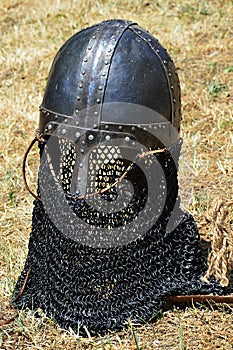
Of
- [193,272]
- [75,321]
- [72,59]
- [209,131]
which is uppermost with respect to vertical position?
[72,59]

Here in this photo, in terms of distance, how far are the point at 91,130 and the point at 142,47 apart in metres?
0.57

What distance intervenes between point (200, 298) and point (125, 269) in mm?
485

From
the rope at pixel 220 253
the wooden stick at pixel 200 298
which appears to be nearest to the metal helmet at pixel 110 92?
the rope at pixel 220 253

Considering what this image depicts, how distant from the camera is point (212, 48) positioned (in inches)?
313

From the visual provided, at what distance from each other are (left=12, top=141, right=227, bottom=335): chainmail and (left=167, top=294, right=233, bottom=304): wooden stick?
0.13 ft

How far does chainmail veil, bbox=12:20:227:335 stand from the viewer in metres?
3.58

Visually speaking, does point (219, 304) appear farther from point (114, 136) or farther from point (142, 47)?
point (142, 47)

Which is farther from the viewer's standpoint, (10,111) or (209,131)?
(10,111)

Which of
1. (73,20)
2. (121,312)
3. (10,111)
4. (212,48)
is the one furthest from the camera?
(73,20)

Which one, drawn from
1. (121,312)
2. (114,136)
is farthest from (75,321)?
(114,136)

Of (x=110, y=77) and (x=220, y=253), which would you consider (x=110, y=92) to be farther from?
(x=220, y=253)

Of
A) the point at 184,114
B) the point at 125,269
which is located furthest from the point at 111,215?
the point at 184,114

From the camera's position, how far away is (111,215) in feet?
13.1

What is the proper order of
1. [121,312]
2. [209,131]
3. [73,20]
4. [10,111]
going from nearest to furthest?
[121,312] < [209,131] < [10,111] < [73,20]
